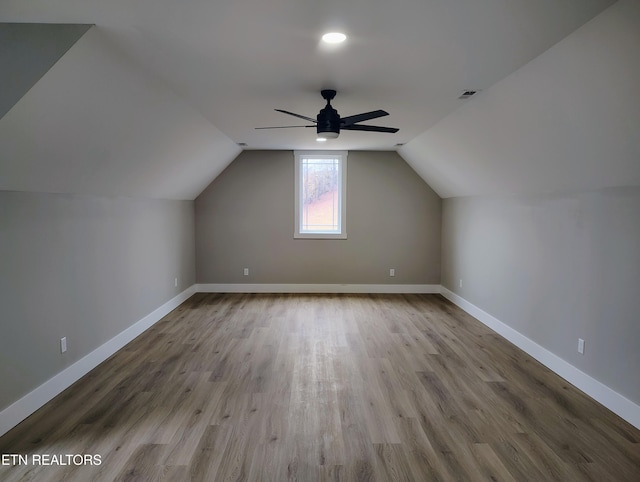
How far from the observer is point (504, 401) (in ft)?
9.80

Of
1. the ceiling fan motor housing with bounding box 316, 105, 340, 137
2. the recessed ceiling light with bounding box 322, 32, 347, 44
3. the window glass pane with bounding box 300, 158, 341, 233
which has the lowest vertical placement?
the window glass pane with bounding box 300, 158, 341, 233

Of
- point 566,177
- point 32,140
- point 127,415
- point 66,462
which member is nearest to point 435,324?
point 566,177

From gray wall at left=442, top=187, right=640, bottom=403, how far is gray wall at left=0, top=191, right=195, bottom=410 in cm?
422

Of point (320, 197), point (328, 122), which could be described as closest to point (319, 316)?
point (320, 197)

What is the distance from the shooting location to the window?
262 inches

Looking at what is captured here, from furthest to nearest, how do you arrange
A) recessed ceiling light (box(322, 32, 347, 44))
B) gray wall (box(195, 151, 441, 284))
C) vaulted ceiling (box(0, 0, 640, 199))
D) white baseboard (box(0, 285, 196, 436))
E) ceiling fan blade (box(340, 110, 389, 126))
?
gray wall (box(195, 151, 441, 284)) → ceiling fan blade (box(340, 110, 389, 126)) → white baseboard (box(0, 285, 196, 436)) → recessed ceiling light (box(322, 32, 347, 44)) → vaulted ceiling (box(0, 0, 640, 199))

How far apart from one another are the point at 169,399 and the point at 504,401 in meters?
2.59

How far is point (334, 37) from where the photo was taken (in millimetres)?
2293

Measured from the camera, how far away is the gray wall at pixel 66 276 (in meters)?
2.63

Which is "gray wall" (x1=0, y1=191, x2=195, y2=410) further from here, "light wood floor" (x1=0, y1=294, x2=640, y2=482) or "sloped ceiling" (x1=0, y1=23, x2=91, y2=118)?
"sloped ceiling" (x1=0, y1=23, x2=91, y2=118)

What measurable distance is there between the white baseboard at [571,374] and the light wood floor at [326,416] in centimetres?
7

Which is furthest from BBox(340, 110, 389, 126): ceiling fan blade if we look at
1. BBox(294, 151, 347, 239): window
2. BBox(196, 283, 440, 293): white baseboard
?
BBox(196, 283, 440, 293): white baseboard

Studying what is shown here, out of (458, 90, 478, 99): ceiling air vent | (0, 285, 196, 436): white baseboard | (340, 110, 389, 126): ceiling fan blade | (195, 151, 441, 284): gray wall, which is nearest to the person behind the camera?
(0, 285, 196, 436): white baseboard

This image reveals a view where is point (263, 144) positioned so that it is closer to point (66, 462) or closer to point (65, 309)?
point (65, 309)
